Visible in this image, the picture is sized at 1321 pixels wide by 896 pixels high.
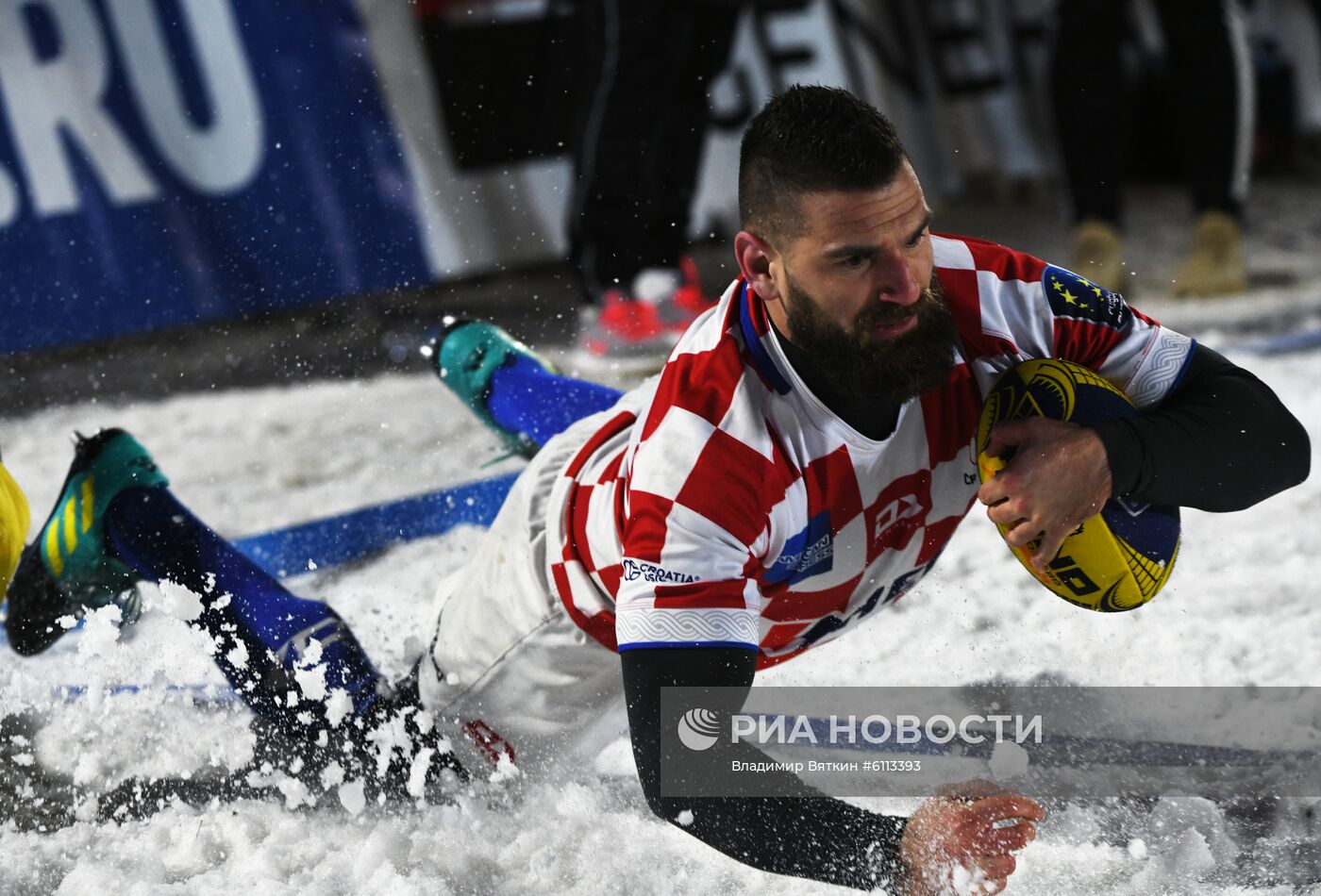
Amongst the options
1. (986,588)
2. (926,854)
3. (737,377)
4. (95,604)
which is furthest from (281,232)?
(926,854)

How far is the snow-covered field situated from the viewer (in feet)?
7.20

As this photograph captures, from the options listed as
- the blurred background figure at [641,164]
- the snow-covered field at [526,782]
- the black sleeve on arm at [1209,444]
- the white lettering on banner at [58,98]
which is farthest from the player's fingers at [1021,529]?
the white lettering on banner at [58,98]

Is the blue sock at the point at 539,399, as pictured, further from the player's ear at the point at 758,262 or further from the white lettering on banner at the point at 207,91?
the white lettering on banner at the point at 207,91

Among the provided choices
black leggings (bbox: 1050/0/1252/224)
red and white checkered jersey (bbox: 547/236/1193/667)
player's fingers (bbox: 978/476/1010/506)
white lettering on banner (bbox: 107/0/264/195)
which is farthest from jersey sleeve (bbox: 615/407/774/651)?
white lettering on banner (bbox: 107/0/264/195)

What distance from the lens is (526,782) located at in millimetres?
2441

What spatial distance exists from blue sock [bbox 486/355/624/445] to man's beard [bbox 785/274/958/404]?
41.1 inches

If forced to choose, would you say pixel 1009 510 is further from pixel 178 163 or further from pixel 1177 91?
pixel 178 163

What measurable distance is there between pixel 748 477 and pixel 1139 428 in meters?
Answer: 0.52

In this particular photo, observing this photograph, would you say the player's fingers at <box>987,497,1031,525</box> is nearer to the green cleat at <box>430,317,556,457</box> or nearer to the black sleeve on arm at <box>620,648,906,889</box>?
the black sleeve on arm at <box>620,648,906,889</box>

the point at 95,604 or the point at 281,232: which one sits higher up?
the point at 95,604

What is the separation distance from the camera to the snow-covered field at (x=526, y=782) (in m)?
2.20

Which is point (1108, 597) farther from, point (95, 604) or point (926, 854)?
point (95, 604)

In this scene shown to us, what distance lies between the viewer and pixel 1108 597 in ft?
6.56

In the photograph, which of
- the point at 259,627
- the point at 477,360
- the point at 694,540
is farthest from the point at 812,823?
the point at 477,360
